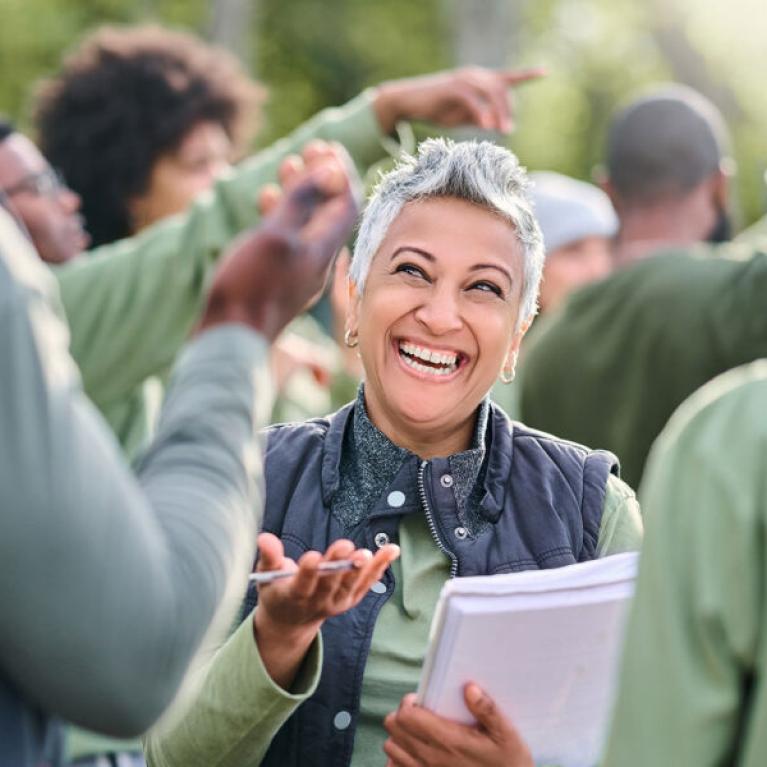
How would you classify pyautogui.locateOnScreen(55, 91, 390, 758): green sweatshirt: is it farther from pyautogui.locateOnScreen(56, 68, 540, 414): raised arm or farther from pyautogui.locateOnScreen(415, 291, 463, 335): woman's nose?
pyautogui.locateOnScreen(415, 291, 463, 335): woman's nose

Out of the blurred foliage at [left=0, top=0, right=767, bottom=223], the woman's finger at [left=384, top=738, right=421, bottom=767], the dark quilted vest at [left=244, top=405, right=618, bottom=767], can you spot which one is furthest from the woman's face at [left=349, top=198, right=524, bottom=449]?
the blurred foliage at [left=0, top=0, right=767, bottom=223]

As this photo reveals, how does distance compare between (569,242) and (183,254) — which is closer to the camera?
(183,254)

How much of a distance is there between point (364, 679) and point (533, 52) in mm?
27431

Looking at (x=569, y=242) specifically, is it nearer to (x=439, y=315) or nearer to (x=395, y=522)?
(x=439, y=315)

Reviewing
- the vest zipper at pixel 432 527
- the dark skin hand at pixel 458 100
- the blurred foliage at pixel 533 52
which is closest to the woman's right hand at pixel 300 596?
the vest zipper at pixel 432 527

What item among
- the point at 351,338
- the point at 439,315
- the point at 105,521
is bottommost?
the point at 351,338

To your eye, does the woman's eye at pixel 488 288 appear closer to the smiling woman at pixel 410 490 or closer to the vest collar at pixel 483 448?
the smiling woman at pixel 410 490

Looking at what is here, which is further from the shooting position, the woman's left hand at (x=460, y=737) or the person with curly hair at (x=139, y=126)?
the person with curly hair at (x=139, y=126)

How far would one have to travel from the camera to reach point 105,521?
167cm

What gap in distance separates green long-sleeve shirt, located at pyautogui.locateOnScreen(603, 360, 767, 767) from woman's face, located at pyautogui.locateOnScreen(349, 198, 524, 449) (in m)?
1.19

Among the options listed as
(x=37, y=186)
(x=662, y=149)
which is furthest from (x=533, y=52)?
(x=37, y=186)

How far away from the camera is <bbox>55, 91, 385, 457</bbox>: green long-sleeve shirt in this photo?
4328 mm

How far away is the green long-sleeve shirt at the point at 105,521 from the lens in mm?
1636

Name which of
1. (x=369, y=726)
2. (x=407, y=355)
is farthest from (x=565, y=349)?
(x=369, y=726)
